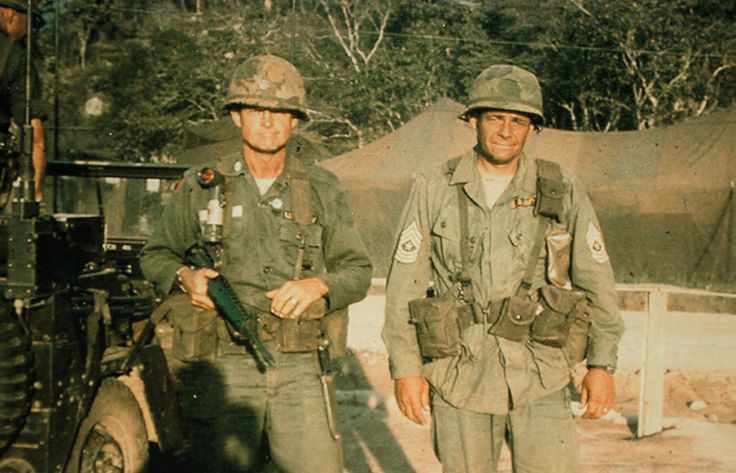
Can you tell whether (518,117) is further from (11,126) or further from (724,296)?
(724,296)

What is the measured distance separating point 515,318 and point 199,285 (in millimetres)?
1179

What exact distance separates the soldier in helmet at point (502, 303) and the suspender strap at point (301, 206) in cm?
36

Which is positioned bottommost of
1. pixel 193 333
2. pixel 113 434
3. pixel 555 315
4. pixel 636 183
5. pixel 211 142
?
pixel 113 434

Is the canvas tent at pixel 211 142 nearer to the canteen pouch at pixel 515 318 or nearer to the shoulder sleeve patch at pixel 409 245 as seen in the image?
the shoulder sleeve patch at pixel 409 245

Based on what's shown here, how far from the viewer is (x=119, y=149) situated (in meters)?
24.5

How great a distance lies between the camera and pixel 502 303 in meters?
3.35

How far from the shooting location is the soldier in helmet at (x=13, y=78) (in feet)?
14.8

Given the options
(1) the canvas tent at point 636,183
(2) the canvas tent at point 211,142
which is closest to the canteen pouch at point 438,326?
(2) the canvas tent at point 211,142

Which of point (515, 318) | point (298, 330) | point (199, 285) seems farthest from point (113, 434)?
point (515, 318)

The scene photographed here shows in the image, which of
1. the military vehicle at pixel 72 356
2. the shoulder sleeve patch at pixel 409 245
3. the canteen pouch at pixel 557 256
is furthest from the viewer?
the military vehicle at pixel 72 356

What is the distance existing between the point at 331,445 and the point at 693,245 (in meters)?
13.9

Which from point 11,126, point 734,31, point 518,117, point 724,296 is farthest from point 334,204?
point 734,31

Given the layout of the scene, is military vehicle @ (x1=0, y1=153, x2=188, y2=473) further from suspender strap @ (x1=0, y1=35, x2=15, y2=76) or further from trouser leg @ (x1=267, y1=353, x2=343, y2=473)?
suspender strap @ (x1=0, y1=35, x2=15, y2=76)

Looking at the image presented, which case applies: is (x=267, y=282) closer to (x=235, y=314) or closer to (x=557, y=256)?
(x=235, y=314)
